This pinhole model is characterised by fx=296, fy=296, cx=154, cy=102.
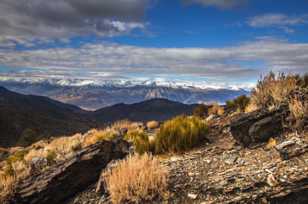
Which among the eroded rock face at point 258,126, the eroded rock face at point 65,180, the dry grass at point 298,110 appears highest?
the dry grass at point 298,110

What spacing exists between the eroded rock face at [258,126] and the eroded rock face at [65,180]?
4.42 meters

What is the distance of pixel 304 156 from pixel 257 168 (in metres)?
1.19

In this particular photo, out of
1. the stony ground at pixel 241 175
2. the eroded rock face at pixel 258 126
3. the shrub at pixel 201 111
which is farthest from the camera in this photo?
the shrub at pixel 201 111

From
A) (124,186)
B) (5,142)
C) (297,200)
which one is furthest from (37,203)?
(5,142)

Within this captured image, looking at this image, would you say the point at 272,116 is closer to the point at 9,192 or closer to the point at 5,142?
the point at 9,192

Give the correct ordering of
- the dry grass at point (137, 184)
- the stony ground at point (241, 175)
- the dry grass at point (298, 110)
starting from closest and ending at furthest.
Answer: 1. the stony ground at point (241, 175)
2. the dry grass at point (137, 184)
3. the dry grass at point (298, 110)

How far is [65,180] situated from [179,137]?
4346 mm

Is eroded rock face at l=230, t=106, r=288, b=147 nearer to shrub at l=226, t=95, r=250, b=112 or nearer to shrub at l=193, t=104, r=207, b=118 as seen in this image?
shrub at l=226, t=95, r=250, b=112

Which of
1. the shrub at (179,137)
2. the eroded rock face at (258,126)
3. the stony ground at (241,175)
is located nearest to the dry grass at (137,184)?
the stony ground at (241,175)

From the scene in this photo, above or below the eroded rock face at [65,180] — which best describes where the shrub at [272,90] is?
above

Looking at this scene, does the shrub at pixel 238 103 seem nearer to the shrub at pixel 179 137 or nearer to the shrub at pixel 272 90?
the shrub at pixel 272 90

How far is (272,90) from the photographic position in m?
12.2

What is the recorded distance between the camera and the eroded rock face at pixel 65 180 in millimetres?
8641

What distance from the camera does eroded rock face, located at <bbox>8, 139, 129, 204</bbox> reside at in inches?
340
